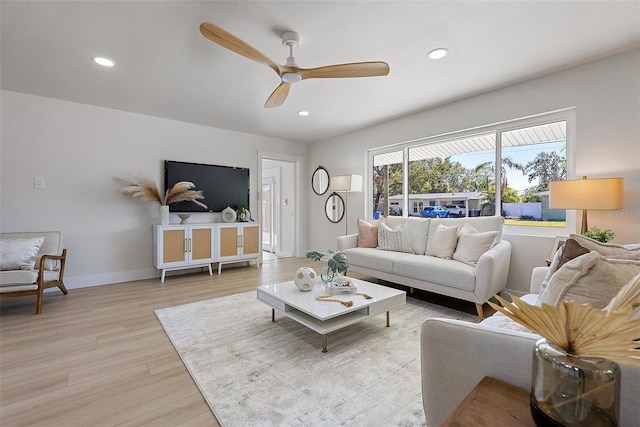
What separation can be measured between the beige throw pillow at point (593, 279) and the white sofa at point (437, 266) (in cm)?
141

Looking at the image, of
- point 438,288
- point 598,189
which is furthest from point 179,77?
point 598,189

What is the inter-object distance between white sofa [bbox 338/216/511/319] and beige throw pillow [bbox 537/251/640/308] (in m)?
1.41

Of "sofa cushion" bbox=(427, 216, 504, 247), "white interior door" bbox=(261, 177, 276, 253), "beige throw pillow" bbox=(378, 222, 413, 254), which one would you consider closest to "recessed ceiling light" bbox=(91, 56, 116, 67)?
"beige throw pillow" bbox=(378, 222, 413, 254)

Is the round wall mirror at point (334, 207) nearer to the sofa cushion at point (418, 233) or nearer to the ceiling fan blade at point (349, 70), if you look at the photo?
the sofa cushion at point (418, 233)

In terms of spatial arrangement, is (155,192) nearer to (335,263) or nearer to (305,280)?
(305,280)

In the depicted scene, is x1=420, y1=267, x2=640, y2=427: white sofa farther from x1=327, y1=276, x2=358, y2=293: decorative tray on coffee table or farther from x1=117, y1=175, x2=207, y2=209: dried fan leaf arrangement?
x1=117, y1=175, x2=207, y2=209: dried fan leaf arrangement

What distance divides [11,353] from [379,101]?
4.13 m

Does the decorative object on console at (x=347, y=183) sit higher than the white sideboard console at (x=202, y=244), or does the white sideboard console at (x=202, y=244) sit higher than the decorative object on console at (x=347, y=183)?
the decorative object on console at (x=347, y=183)

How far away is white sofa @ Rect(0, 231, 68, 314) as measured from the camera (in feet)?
8.59

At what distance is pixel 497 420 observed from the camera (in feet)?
2.18

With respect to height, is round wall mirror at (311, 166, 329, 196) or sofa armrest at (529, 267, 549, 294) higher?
round wall mirror at (311, 166, 329, 196)

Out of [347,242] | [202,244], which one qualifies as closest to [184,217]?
[202,244]

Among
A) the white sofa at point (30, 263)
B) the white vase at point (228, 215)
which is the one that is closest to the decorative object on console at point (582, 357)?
the white sofa at point (30, 263)

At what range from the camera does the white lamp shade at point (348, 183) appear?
4.61 metres
